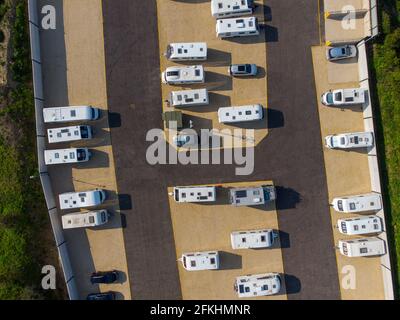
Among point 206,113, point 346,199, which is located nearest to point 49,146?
point 206,113

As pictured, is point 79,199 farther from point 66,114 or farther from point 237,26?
point 237,26

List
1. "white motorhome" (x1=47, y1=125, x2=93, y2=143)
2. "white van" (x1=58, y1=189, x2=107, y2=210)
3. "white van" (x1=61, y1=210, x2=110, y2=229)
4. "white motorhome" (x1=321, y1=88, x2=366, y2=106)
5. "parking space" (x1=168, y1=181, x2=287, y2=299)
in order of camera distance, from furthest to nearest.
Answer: "parking space" (x1=168, y1=181, x2=287, y2=299) < "white van" (x1=61, y1=210, x2=110, y2=229) < "white van" (x1=58, y1=189, x2=107, y2=210) < "white motorhome" (x1=47, y1=125, x2=93, y2=143) < "white motorhome" (x1=321, y1=88, x2=366, y2=106)

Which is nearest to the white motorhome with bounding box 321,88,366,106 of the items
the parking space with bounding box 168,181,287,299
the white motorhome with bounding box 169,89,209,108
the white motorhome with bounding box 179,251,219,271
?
the parking space with bounding box 168,181,287,299

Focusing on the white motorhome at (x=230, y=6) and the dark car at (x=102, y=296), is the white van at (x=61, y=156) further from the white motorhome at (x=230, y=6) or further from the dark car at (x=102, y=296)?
the white motorhome at (x=230, y=6)

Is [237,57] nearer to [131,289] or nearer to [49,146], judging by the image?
[49,146]

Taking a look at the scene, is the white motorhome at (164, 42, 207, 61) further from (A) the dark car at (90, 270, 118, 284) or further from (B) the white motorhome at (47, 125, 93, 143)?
(A) the dark car at (90, 270, 118, 284)

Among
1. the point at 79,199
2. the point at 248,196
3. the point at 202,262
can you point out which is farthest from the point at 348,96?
the point at 79,199

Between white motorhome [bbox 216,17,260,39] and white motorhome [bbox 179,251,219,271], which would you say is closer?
white motorhome [bbox 216,17,260,39]
